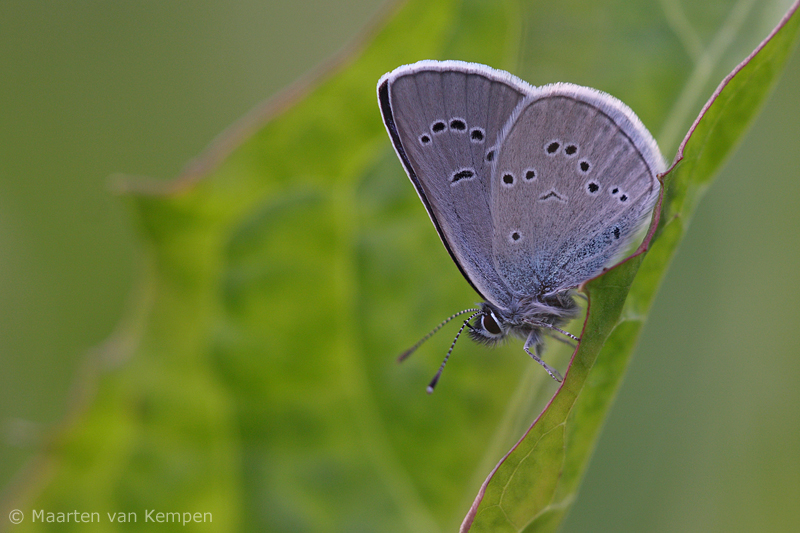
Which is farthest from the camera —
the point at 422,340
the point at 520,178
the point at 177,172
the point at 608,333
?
the point at 177,172

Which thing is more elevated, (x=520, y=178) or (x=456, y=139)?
(x=456, y=139)

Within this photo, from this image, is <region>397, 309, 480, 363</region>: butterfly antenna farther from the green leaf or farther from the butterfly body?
the green leaf

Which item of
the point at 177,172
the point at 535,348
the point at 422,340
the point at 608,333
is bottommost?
the point at 535,348

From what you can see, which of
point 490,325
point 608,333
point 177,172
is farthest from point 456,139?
point 177,172

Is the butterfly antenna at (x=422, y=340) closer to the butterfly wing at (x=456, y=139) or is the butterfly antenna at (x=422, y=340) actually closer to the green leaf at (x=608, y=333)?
the butterfly wing at (x=456, y=139)

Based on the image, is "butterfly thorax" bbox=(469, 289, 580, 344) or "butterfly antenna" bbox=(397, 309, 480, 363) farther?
"butterfly thorax" bbox=(469, 289, 580, 344)

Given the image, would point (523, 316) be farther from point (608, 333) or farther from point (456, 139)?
point (608, 333)

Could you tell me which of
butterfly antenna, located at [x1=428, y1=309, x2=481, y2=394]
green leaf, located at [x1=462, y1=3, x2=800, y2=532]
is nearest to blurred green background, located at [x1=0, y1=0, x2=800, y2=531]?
butterfly antenna, located at [x1=428, y1=309, x2=481, y2=394]
